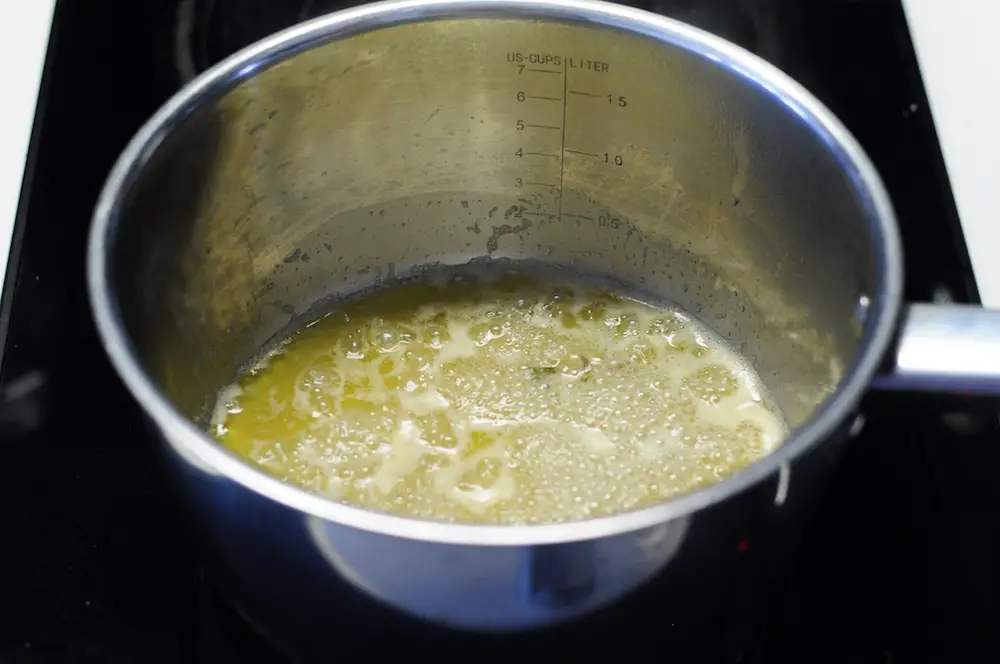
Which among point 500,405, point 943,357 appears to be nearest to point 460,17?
point 500,405

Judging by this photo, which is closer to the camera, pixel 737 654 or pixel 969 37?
pixel 737 654

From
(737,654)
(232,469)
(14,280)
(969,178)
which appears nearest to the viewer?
(232,469)

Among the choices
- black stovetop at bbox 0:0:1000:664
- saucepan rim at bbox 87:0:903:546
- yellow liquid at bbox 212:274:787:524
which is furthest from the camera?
yellow liquid at bbox 212:274:787:524

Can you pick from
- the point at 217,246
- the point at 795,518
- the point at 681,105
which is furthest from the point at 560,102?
the point at 795,518

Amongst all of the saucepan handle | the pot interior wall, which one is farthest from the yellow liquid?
the saucepan handle

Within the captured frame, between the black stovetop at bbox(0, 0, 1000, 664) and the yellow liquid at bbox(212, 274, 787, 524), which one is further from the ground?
the black stovetop at bbox(0, 0, 1000, 664)

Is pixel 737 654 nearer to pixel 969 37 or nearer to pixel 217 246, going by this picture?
pixel 217 246

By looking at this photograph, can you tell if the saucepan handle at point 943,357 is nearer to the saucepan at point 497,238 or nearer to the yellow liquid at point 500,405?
the saucepan at point 497,238

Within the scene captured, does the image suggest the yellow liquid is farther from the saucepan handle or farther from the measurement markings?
the saucepan handle
